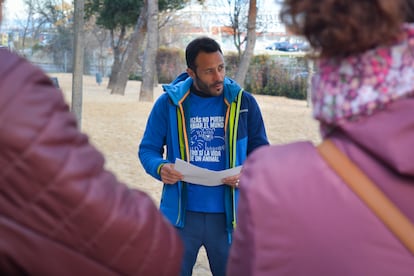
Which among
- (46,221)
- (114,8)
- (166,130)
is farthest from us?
(114,8)

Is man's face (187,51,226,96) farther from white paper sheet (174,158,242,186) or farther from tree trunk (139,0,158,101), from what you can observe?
tree trunk (139,0,158,101)

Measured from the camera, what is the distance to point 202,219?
3688 mm

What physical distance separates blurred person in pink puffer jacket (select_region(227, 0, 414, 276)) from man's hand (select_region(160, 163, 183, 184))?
2.13 m

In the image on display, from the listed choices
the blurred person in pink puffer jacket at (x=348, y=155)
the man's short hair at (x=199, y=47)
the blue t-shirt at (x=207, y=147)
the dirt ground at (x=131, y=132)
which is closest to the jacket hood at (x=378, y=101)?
the blurred person in pink puffer jacket at (x=348, y=155)

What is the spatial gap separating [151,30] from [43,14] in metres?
22.6

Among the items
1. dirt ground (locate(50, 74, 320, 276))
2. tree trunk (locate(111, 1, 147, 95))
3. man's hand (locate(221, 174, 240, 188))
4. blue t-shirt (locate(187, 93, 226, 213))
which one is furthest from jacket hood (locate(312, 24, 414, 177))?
tree trunk (locate(111, 1, 147, 95))

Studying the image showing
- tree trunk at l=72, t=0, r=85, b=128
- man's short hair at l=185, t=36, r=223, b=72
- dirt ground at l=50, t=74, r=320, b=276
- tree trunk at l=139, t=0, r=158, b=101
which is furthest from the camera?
tree trunk at l=139, t=0, r=158, b=101

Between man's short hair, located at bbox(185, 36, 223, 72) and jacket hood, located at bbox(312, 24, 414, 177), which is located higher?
man's short hair, located at bbox(185, 36, 223, 72)

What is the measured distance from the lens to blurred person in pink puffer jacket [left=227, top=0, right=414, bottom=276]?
1337 mm

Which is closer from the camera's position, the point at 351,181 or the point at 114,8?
the point at 351,181

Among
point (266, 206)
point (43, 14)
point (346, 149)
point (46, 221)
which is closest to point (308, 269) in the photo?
point (266, 206)

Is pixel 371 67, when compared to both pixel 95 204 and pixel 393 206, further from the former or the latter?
pixel 95 204

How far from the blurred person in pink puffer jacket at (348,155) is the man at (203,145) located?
216 centimetres

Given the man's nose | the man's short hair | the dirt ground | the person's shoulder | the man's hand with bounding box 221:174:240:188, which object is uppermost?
the man's short hair
